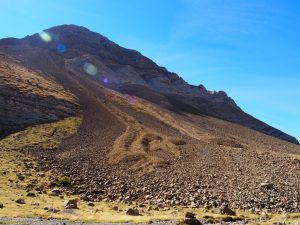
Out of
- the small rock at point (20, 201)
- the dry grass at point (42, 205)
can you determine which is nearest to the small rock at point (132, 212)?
the dry grass at point (42, 205)

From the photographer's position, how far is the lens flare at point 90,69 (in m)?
178

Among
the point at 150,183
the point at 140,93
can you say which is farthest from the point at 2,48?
the point at 150,183

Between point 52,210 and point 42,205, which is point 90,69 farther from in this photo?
point 52,210

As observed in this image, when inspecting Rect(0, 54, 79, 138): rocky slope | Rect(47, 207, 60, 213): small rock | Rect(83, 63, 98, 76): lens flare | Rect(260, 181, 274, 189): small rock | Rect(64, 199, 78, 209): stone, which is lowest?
Rect(47, 207, 60, 213): small rock

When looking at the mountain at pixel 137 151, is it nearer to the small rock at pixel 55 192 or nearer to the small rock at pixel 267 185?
the small rock at pixel 267 185

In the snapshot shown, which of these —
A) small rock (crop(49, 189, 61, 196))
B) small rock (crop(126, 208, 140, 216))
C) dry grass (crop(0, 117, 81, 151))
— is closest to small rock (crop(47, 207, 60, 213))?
small rock (crop(126, 208, 140, 216))

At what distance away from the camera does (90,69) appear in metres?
182

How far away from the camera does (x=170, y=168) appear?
6431cm

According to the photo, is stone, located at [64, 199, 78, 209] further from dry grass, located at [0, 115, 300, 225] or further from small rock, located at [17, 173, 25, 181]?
small rock, located at [17, 173, 25, 181]

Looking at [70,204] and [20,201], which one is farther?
[20,201]

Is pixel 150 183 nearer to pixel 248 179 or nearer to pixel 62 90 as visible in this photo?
pixel 248 179

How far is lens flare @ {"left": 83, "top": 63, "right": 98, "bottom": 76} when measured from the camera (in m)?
178

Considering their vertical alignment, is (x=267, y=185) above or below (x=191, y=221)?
above

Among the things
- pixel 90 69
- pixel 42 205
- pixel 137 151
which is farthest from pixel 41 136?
pixel 90 69
